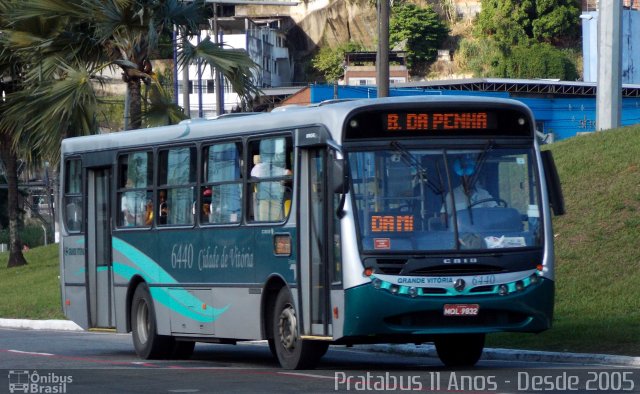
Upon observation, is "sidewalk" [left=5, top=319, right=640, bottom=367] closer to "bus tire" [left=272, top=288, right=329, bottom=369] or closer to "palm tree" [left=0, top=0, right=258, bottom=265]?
"bus tire" [left=272, top=288, right=329, bottom=369]

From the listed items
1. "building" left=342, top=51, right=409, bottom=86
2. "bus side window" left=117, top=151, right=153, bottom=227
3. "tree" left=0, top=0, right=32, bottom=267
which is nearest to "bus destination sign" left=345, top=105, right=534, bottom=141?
"bus side window" left=117, top=151, right=153, bottom=227

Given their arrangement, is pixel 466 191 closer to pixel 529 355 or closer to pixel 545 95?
pixel 529 355

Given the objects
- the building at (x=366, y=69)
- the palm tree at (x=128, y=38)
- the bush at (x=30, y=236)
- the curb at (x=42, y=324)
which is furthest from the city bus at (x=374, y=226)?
the building at (x=366, y=69)

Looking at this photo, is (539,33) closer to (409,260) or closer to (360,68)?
(360,68)

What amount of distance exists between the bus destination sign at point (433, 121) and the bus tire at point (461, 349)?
97.8 inches

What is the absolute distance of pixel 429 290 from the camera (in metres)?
13.1

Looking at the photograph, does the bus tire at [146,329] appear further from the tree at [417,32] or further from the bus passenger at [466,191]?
the tree at [417,32]

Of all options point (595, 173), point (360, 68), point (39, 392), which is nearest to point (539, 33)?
point (360, 68)

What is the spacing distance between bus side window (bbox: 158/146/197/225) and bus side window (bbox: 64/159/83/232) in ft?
7.99

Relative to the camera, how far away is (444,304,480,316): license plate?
13164 mm

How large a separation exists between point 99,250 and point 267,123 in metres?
4.73

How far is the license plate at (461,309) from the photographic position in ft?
43.2

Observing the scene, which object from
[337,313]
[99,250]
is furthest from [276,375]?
[99,250]

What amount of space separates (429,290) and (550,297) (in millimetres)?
1378
